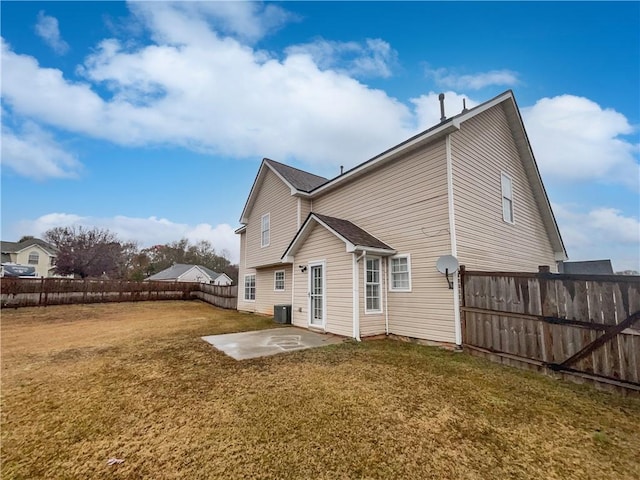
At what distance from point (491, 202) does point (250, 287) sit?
13.0 meters

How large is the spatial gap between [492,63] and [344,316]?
1093cm

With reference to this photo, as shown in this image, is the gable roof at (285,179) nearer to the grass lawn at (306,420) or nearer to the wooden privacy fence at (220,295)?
the wooden privacy fence at (220,295)

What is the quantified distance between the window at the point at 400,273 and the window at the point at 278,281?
20.9ft

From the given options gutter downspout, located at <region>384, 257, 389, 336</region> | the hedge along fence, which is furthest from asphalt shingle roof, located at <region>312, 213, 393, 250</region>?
the hedge along fence

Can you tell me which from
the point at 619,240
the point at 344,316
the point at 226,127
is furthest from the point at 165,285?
the point at 619,240

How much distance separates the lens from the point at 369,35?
10828 mm

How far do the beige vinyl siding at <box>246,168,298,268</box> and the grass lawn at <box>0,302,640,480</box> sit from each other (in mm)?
7699

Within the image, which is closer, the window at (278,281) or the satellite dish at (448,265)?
the satellite dish at (448,265)

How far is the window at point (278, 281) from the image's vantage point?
44.9ft

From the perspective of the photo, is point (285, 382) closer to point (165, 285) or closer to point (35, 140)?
point (35, 140)

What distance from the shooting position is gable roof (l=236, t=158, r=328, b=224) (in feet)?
42.8

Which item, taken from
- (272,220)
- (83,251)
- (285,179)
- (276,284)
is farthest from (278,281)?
(83,251)

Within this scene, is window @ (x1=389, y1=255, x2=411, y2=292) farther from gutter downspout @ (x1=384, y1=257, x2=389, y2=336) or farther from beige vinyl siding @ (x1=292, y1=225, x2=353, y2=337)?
beige vinyl siding @ (x1=292, y1=225, x2=353, y2=337)

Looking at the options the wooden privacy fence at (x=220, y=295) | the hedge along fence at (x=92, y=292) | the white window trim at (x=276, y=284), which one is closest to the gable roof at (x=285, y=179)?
the white window trim at (x=276, y=284)
